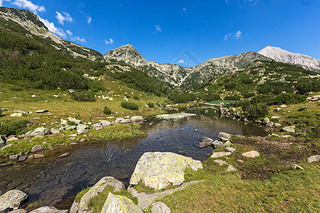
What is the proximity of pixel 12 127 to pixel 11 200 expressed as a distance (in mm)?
18685

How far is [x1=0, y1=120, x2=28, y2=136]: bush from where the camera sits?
19766 millimetres

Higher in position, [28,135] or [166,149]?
[28,135]

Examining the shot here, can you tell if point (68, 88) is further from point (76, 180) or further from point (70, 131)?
point (76, 180)

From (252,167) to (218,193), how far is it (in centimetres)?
842

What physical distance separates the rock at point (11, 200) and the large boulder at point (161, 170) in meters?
8.93

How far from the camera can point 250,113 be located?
39.4 meters

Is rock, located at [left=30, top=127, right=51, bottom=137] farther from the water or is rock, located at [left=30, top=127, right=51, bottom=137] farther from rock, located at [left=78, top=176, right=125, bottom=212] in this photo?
rock, located at [left=78, top=176, right=125, bottom=212]

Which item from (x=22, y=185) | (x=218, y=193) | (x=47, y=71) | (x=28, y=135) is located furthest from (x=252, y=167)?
(x=47, y=71)

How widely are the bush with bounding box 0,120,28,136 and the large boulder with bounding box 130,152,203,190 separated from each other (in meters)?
24.8

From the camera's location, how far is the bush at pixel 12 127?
1977 centimetres

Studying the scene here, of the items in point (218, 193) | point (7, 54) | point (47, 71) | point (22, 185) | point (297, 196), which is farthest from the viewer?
point (47, 71)

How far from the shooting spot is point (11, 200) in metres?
9.28

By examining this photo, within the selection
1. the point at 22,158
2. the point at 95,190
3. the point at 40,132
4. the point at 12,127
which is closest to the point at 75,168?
the point at 22,158

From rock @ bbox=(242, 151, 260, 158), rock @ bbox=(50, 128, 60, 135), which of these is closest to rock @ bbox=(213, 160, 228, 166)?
rock @ bbox=(242, 151, 260, 158)
